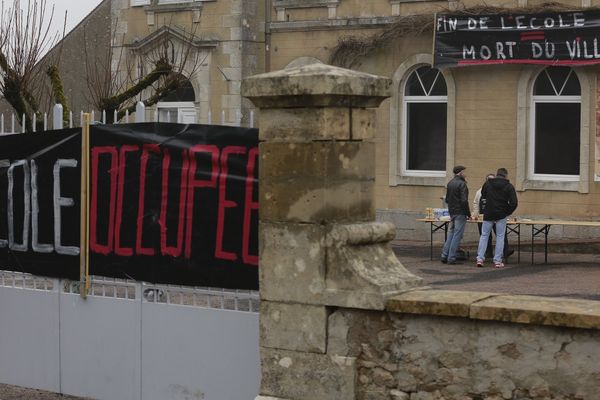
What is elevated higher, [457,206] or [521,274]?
[457,206]

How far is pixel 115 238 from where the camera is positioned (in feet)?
31.6

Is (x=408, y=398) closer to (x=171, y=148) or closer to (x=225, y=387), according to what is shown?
(x=225, y=387)

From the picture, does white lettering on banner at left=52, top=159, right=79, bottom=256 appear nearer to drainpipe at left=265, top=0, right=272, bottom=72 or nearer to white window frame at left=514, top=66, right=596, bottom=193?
white window frame at left=514, top=66, right=596, bottom=193

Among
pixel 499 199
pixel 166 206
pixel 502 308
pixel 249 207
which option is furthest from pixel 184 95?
pixel 502 308

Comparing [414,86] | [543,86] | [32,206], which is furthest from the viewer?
[414,86]

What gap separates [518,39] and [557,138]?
2.02 m

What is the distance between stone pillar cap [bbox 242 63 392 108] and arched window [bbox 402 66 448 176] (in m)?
17.9

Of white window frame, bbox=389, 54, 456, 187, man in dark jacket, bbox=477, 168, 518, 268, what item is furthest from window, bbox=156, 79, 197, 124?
man in dark jacket, bbox=477, 168, 518, 268

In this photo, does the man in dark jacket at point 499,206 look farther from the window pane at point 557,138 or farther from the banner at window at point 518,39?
the banner at window at point 518,39

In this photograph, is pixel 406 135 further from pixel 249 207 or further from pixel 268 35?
pixel 249 207

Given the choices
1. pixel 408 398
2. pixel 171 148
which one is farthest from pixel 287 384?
pixel 171 148

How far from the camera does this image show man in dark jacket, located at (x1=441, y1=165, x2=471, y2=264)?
2100cm

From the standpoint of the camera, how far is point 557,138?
2439 cm

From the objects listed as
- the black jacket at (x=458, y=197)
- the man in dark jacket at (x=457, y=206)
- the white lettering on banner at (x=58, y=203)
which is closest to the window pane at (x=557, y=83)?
the man in dark jacket at (x=457, y=206)
